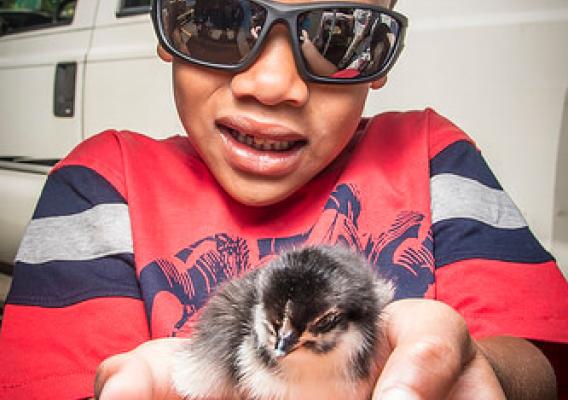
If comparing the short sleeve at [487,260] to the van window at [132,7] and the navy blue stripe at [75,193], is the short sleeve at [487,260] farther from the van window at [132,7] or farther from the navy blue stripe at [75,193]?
the van window at [132,7]

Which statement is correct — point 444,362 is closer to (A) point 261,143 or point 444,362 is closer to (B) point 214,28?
(A) point 261,143

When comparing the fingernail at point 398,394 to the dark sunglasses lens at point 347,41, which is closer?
the fingernail at point 398,394

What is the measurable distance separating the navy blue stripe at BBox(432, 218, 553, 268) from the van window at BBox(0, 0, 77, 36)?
225cm

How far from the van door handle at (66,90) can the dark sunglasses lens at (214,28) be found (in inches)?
64.9

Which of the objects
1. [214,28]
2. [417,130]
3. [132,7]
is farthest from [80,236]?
[132,7]

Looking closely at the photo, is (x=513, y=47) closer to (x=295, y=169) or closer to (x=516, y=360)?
(x=295, y=169)

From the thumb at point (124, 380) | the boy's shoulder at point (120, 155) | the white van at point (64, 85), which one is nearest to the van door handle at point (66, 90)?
the white van at point (64, 85)

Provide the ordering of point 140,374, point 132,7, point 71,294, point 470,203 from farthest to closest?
1. point 132,7
2. point 470,203
3. point 71,294
4. point 140,374

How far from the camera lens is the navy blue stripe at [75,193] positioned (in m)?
1.17

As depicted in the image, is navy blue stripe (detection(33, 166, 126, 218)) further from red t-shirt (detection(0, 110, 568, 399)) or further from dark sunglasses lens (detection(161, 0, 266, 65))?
dark sunglasses lens (detection(161, 0, 266, 65))

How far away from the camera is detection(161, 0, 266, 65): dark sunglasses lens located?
1.06 meters

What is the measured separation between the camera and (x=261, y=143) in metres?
1.13

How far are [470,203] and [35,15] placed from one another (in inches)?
101

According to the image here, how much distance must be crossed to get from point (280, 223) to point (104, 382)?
535mm
